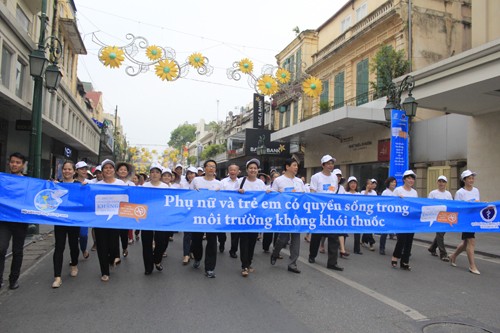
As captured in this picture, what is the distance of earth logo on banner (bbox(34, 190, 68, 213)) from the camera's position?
213 inches

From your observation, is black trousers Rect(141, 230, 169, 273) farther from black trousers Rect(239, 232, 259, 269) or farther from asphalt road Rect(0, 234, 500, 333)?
black trousers Rect(239, 232, 259, 269)

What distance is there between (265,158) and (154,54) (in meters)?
18.7

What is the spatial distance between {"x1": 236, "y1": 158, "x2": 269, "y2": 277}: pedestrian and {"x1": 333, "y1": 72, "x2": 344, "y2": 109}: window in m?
17.7

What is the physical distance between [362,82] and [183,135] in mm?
91307

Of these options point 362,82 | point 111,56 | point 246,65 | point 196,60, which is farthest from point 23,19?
point 362,82

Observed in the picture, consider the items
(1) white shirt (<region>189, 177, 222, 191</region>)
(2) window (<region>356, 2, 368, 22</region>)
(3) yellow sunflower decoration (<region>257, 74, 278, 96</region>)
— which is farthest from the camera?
(2) window (<region>356, 2, 368, 22</region>)

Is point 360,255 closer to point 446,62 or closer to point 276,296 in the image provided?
point 276,296

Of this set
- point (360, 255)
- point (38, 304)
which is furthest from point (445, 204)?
point (38, 304)

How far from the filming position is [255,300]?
4953 millimetres

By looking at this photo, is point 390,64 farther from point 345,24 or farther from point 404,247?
point 404,247

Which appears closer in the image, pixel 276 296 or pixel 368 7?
pixel 276 296

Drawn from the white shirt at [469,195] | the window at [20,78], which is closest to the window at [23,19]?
the window at [20,78]

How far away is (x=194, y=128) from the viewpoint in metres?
108

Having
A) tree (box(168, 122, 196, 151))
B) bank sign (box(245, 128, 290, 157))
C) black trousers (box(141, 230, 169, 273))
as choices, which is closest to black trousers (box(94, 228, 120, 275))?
black trousers (box(141, 230, 169, 273))
